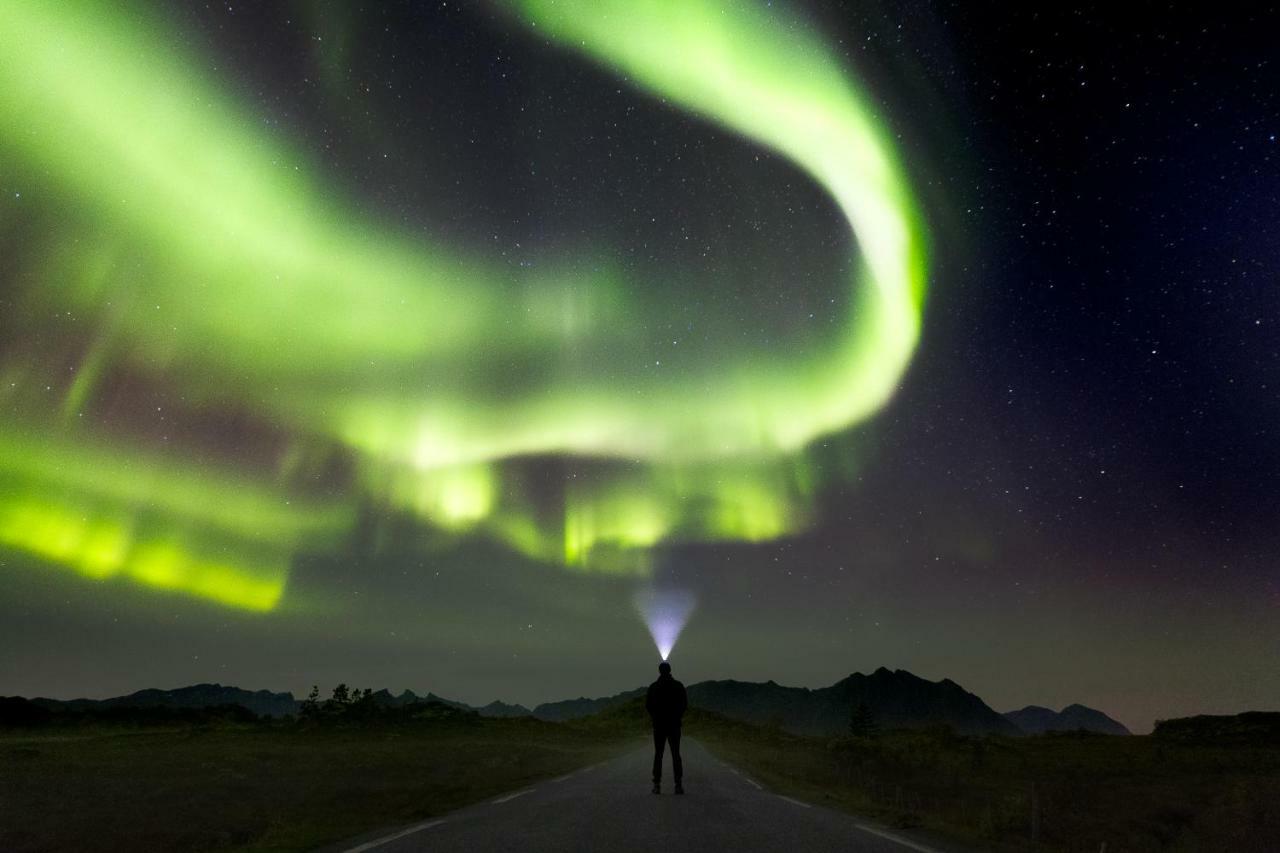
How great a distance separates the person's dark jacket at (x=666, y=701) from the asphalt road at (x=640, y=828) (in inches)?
51.0

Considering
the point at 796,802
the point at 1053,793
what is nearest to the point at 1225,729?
the point at 1053,793

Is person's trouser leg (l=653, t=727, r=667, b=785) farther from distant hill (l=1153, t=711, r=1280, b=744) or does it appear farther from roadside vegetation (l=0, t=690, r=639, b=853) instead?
distant hill (l=1153, t=711, r=1280, b=744)

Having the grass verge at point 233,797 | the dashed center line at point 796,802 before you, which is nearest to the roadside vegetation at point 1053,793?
the dashed center line at point 796,802

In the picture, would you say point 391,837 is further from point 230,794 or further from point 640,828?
point 230,794

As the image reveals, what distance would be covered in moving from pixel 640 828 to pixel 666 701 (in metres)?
5.85

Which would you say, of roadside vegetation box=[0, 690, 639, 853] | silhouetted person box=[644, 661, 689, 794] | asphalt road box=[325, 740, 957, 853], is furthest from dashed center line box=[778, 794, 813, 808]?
roadside vegetation box=[0, 690, 639, 853]

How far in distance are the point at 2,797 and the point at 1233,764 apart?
221ft

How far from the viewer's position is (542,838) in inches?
356

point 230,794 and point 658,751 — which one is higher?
point 658,751

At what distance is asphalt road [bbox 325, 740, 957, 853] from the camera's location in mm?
8523

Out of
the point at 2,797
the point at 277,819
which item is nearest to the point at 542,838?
the point at 277,819

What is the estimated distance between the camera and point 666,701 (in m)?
15.6

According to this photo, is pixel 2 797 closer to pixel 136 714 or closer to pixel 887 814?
pixel 887 814

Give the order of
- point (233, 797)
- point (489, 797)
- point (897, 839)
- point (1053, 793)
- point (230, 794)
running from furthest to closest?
1. point (1053, 793)
2. point (230, 794)
3. point (233, 797)
4. point (489, 797)
5. point (897, 839)
